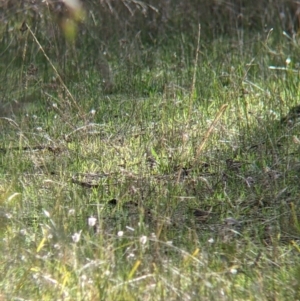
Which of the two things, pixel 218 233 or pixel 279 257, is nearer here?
pixel 279 257

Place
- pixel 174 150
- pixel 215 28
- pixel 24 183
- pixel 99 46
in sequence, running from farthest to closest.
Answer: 1. pixel 215 28
2. pixel 99 46
3. pixel 174 150
4. pixel 24 183

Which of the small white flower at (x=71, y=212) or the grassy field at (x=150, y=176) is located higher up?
the small white flower at (x=71, y=212)

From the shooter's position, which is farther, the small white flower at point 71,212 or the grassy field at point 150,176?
the small white flower at point 71,212

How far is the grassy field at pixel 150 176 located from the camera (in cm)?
262

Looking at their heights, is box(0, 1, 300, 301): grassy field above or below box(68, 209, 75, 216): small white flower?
below

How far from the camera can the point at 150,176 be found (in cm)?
363

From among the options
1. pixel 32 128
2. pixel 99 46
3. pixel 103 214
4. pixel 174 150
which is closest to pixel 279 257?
pixel 103 214

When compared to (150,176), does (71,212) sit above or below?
above

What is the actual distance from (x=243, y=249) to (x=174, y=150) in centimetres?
113

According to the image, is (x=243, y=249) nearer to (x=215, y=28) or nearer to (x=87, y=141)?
(x=87, y=141)

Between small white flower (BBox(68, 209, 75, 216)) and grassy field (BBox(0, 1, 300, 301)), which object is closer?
grassy field (BBox(0, 1, 300, 301))

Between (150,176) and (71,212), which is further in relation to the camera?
(150,176)

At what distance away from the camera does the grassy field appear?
2.62 meters

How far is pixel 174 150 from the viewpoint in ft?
12.9
